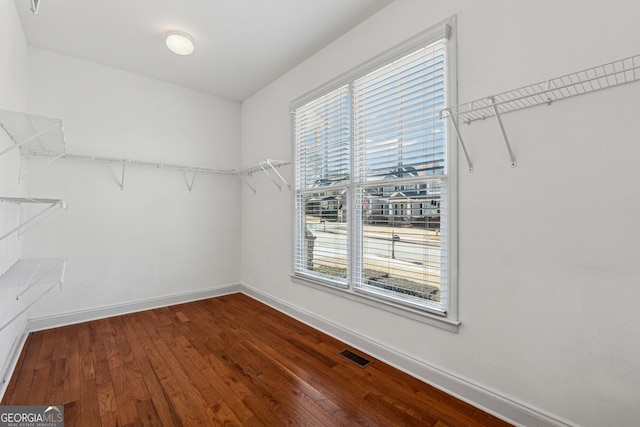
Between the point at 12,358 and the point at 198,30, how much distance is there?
9.64 feet

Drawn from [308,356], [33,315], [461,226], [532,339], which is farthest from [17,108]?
[532,339]

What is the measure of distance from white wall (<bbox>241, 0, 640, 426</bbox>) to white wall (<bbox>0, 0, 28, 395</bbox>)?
2.71 m

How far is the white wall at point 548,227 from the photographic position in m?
1.28

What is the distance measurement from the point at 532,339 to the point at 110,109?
417cm

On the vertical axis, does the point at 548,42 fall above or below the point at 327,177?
above

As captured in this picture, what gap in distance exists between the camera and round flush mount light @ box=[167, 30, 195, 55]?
2.51 metres

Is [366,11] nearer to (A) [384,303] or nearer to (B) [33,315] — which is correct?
(A) [384,303]

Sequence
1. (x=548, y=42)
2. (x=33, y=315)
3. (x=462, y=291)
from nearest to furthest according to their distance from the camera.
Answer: (x=548, y=42), (x=462, y=291), (x=33, y=315)

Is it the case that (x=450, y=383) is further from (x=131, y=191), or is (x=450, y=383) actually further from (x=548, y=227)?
(x=131, y=191)

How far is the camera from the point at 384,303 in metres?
2.19

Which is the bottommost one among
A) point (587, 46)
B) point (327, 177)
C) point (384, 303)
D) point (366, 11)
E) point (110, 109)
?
point (384, 303)

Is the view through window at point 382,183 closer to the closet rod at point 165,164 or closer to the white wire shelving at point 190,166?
the white wire shelving at point 190,166

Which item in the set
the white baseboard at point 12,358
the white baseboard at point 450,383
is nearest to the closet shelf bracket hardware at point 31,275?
the white baseboard at point 12,358

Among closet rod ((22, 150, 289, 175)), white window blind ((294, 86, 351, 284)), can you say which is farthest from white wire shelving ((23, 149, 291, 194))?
white window blind ((294, 86, 351, 284))
